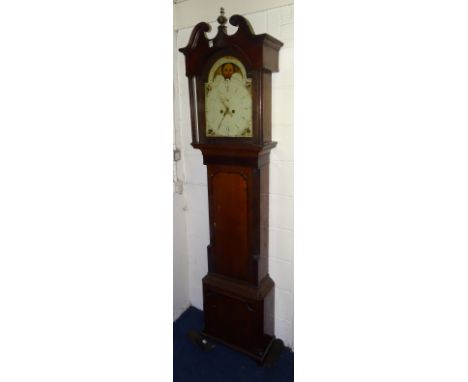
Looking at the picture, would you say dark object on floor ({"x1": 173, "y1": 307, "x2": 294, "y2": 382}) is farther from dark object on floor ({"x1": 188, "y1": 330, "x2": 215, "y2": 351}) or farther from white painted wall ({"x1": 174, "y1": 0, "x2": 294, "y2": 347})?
white painted wall ({"x1": 174, "y1": 0, "x2": 294, "y2": 347})

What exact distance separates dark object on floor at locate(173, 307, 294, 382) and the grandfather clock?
0.06 m

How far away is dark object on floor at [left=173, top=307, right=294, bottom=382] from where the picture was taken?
5.42 feet

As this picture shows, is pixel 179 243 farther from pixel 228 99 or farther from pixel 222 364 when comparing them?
pixel 228 99

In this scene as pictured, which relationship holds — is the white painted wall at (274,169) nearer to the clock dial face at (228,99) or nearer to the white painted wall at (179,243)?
the white painted wall at (179,243)

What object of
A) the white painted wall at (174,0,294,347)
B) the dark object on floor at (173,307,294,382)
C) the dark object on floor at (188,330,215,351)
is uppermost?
the white painted wall at (174,0,294,347)

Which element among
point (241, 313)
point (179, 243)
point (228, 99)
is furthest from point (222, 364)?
point (228, 99)

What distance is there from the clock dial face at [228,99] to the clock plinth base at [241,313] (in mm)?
761

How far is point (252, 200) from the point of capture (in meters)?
1.56

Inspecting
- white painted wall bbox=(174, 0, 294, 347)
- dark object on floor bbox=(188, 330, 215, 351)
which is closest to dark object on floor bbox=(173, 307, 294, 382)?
dark object on floor bbox=(188, 330, 215, 351)
